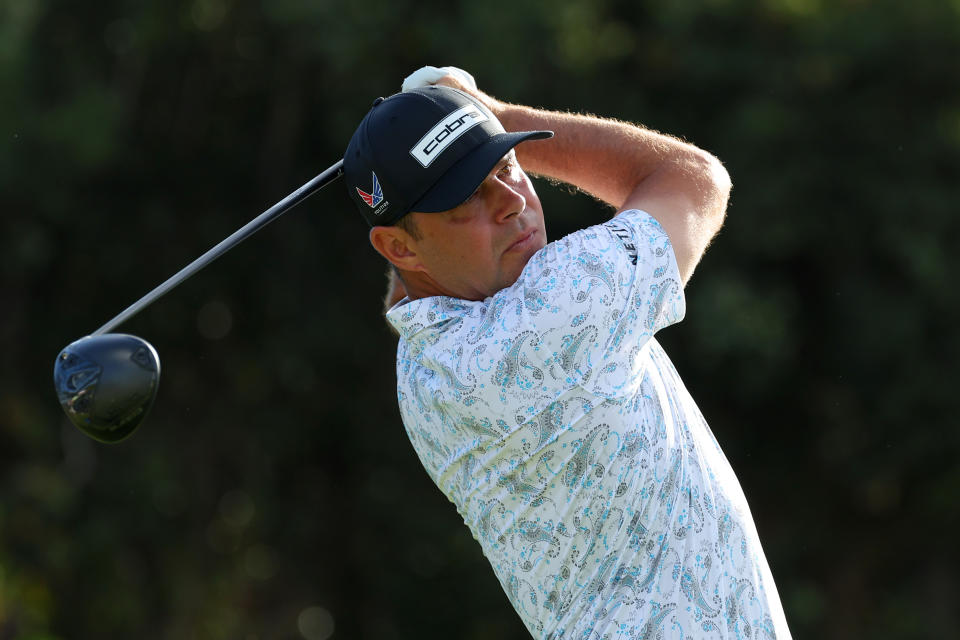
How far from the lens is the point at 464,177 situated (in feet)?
7.14

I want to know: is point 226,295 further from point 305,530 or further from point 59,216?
point 305,530

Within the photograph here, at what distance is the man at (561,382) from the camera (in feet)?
6.70

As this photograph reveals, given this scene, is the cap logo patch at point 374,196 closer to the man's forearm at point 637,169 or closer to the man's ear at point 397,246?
the man's ear at point 397,246

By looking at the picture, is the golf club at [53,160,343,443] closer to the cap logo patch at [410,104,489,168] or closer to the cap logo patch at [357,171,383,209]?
the cap logo patch at [357,171,383,209]

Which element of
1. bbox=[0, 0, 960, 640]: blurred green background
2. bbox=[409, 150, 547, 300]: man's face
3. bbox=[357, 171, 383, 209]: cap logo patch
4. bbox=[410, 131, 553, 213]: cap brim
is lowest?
bbox=[0, 0, 960, 640]: blurred green background

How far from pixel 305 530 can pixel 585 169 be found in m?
8.33

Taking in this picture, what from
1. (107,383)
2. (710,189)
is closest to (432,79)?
(710,189)

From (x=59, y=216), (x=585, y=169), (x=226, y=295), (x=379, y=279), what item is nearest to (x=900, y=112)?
(x=379, y=279)

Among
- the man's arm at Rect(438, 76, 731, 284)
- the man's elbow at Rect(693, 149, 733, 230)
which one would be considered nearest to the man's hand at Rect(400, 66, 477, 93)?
the man's arm at Rect(438, 76, 731, 284)

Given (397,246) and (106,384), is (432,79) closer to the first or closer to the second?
(397,246)

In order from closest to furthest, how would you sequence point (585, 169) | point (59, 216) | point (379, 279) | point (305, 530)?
point (585, 169) < point (59, 216) < point (379, 279) < point (305, 530)

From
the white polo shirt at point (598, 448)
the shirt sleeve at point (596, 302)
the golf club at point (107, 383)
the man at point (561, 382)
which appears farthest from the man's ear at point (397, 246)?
the golf club at point (107, 383)

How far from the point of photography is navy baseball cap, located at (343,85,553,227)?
218cm

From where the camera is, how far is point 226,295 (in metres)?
9.84
